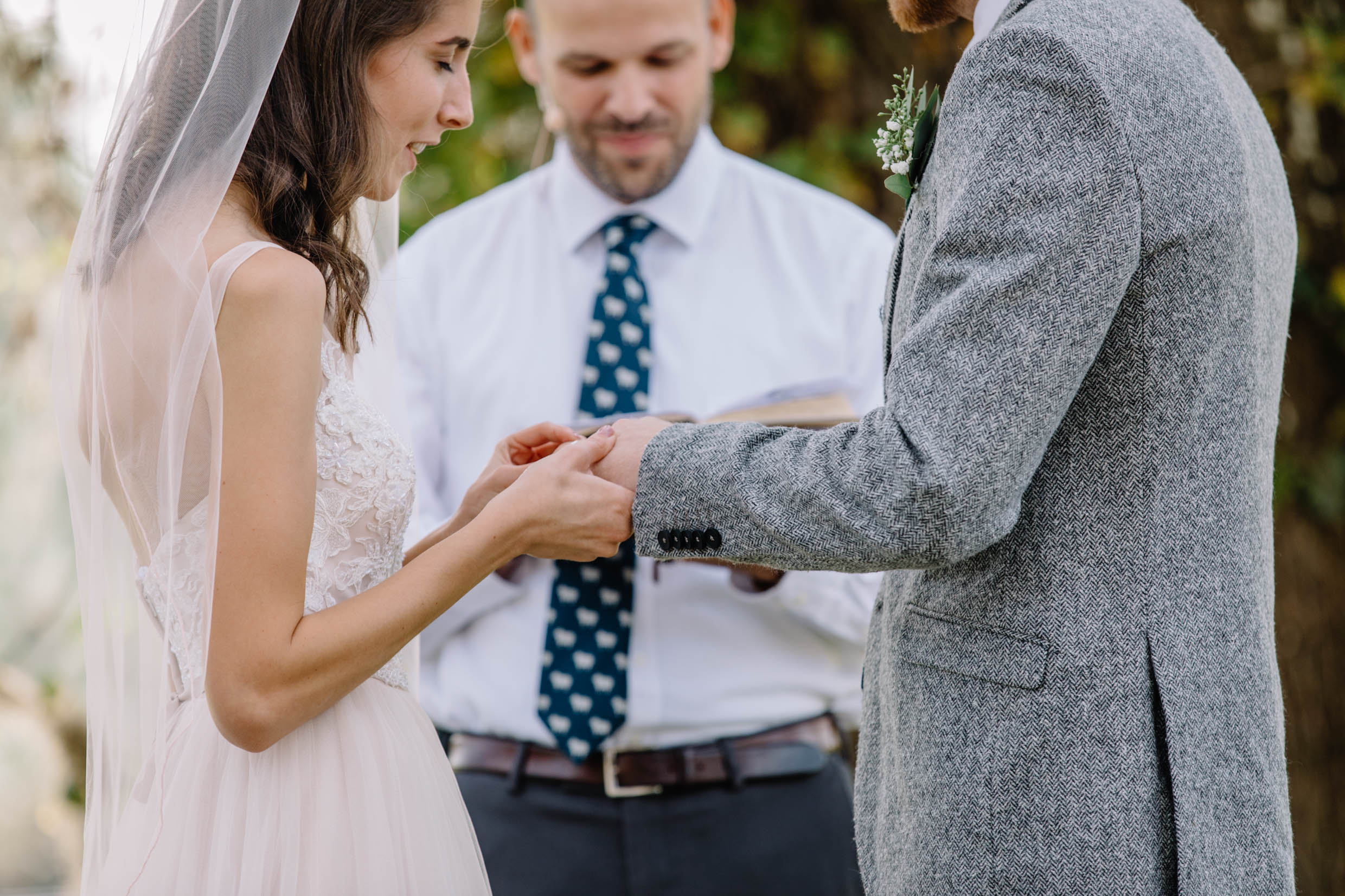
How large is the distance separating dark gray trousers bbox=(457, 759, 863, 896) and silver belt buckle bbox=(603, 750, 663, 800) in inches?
0.5

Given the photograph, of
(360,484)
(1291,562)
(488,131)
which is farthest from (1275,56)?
(360,484)

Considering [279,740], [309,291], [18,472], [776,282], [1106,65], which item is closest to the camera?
[1106,65]

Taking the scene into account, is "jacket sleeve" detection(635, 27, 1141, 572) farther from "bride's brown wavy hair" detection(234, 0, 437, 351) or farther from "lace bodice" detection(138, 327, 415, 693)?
"bride's brown wavy hair" detection(234, 0, 437, 351)

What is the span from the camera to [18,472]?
4.29 metres

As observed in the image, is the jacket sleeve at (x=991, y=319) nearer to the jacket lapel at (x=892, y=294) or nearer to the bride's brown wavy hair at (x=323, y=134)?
the jacket lapel at (x=892, y=294)

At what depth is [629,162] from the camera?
2705 millimetres

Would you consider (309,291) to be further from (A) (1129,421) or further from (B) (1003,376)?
(A) (1129,421)

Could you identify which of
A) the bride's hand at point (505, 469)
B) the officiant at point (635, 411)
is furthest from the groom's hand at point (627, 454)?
the officiant at point (635, 411)

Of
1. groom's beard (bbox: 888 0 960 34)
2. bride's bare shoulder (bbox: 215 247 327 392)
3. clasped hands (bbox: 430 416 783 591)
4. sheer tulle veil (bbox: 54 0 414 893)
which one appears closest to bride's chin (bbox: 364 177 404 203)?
sheer tulle veil (bbox: 54 0 414 893)

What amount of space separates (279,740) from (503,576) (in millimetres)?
908

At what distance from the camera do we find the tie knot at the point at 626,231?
8.81 ft

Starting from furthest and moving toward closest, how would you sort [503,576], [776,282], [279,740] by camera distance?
[776,282] < [503,576] < [279,740]

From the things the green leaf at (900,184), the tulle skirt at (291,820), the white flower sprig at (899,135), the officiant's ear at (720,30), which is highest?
the officiant's ear at (720,30)

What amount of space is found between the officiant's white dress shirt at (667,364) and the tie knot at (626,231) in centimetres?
2
